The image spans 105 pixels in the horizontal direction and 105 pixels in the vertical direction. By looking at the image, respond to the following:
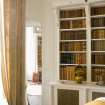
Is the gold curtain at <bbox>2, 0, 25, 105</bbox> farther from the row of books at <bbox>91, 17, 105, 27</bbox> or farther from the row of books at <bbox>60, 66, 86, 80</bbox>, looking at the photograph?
the row of books at <bbox>91, 17, 105, 27</bbox>

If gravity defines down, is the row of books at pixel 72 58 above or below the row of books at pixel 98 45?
below

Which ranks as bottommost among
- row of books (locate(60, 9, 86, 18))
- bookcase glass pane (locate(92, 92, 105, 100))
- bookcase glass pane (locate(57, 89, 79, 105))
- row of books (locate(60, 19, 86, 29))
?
bookcase glass pane (locate(57, 89, 79, 105))

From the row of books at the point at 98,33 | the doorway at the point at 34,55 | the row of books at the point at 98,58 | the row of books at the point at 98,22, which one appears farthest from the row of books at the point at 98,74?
the doorway at the point at 34,55

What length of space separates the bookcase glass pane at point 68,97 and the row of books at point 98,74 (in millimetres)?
494

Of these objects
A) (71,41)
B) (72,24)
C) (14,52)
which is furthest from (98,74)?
(14,52)

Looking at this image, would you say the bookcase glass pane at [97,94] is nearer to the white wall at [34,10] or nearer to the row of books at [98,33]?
the row of books at [98,33]

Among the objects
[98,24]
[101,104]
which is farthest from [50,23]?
[101,104]

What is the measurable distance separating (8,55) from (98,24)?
191cm

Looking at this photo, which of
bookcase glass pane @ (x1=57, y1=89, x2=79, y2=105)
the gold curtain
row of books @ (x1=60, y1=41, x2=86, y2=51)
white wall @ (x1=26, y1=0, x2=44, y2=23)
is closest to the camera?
the gold curtain

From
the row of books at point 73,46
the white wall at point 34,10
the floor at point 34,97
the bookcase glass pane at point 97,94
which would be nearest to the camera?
the bookcase glass pane at point 97,94

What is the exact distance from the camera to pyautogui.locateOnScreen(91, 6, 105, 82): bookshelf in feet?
17.3

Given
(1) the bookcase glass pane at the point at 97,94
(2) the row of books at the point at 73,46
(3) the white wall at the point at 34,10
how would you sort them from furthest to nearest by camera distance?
(3) the white wall at the point at 34,10 < (2) the row of books at the point at 73,46 < (1) the bookcase glass pane at the point at 97,94

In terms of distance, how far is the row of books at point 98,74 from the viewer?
5258 mm

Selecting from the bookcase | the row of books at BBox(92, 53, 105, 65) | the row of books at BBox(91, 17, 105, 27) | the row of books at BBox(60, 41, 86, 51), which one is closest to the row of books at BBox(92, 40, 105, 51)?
the bookcase
